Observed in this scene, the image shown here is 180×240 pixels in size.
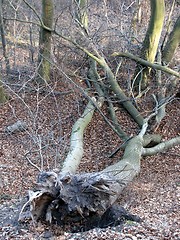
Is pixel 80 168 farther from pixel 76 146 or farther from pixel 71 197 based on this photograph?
pixel 71 197

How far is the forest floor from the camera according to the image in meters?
4.88

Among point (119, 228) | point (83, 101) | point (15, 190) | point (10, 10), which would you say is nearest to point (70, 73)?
point (83, 101)

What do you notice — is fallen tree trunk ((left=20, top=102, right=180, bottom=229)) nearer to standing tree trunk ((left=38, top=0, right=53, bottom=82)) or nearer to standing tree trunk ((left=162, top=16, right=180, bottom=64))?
standing tree trunk ((left=38, top=0, right=53, bottom=82))

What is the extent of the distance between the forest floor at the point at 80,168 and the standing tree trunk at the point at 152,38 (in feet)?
4.41

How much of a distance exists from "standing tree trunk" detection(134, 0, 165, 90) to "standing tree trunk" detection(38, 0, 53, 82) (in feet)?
10.7

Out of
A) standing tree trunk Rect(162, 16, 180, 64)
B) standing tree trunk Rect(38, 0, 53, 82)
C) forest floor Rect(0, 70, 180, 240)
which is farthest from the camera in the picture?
standing tree trunk Rect(162, 16, 180, 64)

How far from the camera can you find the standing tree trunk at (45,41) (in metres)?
12.1

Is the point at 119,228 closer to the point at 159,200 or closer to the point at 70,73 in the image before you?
the point at 159,200

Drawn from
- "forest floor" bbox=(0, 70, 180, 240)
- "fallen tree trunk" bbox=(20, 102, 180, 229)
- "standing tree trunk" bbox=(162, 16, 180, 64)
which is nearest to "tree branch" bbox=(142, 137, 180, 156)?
"forest floor" bbox=(0, 70, 180, 240)

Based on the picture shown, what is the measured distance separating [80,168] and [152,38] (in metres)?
5.36

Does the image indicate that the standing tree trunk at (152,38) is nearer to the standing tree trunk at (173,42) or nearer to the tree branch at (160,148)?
the standing tree trunk at (173,42)

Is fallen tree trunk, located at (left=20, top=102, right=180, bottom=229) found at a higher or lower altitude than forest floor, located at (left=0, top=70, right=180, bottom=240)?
higher

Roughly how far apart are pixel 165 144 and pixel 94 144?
2.15m

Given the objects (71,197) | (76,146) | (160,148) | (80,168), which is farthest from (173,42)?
(71,197)
